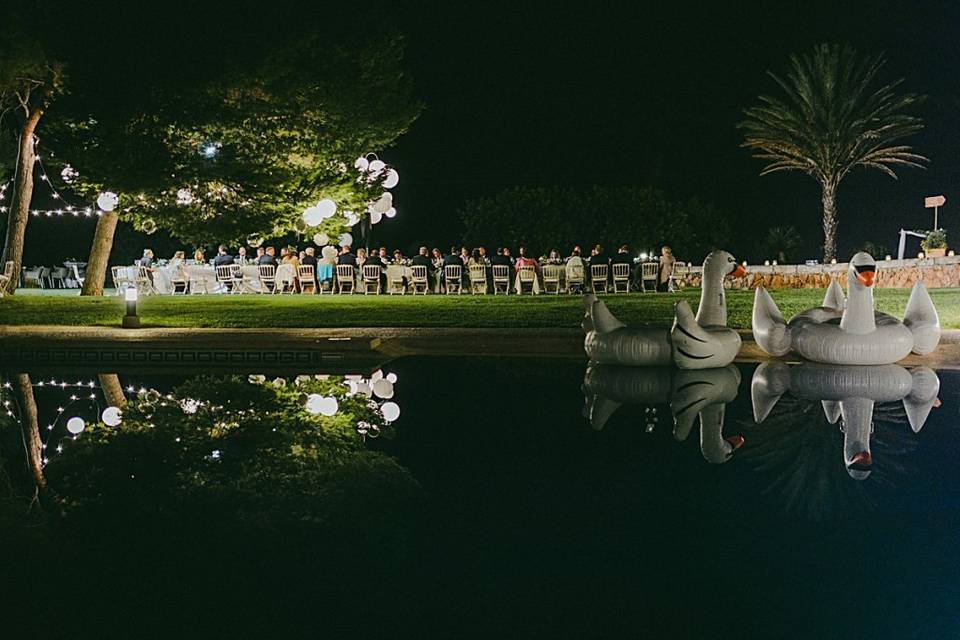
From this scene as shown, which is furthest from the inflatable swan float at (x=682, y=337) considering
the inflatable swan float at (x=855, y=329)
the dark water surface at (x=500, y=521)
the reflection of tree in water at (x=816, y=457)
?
the reflection of tree in water at (x=816, y=457)

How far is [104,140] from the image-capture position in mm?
17859

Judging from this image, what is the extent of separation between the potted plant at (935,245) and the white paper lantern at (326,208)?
1776 cm

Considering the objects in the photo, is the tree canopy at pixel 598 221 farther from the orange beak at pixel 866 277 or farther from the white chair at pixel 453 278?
the orange beak at pixel 866 277

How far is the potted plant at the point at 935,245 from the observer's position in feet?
91.6

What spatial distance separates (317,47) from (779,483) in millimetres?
17358

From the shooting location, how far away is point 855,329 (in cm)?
1045

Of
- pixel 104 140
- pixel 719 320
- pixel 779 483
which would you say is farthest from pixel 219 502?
pixel 104 140

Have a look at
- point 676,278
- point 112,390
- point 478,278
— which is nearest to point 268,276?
point 478,278

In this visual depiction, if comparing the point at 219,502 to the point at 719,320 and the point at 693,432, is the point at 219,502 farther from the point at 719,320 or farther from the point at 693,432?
the point at 719,320

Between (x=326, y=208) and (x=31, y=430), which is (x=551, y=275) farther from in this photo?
(x=31, y=430)

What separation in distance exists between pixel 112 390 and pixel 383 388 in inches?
114

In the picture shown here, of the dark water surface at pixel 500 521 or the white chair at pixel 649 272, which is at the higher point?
the white chair at pixel 649 272

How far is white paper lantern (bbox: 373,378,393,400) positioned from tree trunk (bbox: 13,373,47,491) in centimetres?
314

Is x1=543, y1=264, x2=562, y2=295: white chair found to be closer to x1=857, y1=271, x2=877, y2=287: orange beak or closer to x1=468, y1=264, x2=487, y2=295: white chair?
x1=468, y1=264, x2=487, y2=295: white chair
